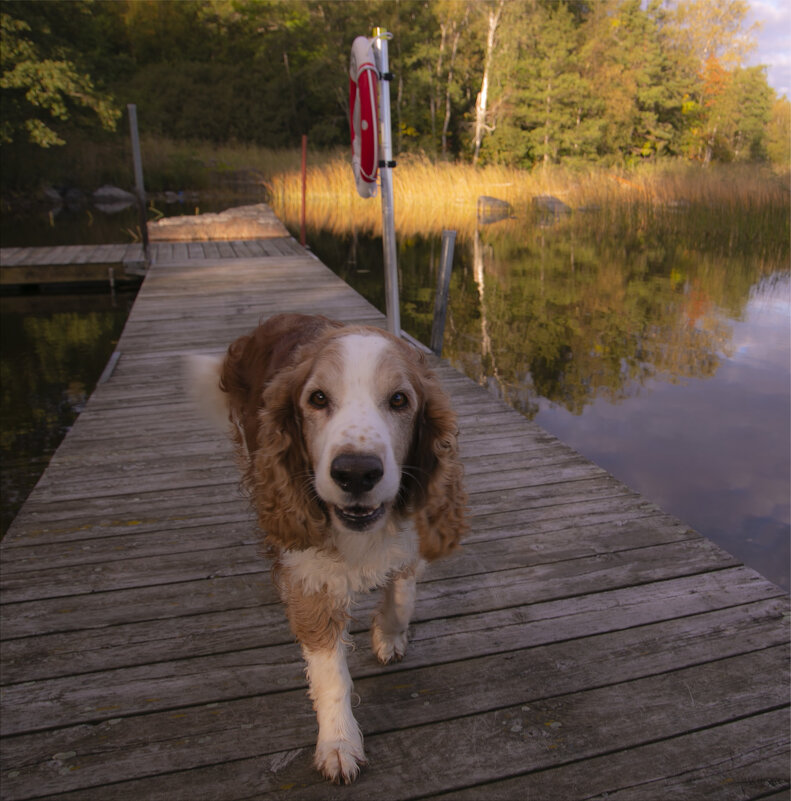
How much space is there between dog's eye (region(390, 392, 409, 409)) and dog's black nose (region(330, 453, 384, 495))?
25 centimetres

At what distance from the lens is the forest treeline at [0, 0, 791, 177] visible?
2580 cm

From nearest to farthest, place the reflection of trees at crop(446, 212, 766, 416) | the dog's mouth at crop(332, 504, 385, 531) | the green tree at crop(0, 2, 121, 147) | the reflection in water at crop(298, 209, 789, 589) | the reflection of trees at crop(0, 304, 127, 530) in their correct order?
the dog's mouth at crop(332, 504, 385, 531) < the reflection in water at crop(298, 209, 789, 589) < the reflection of trees at crop(0, 304, 127, 530) < the reflection of trees at crop(446, 212, 766, 416) < the green tree at crop(0, 2, 121, 147)

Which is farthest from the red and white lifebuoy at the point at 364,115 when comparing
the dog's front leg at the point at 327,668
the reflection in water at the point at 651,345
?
the dog's front leg at the point at 327,668

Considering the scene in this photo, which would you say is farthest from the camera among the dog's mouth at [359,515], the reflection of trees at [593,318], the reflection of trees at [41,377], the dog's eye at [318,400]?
the reflection of trees at [593,318]

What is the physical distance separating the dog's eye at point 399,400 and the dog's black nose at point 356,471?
25 cm

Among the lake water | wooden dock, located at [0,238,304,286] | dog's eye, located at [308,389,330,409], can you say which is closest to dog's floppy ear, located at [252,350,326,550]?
dog's eye, located at [308,389,330,409]

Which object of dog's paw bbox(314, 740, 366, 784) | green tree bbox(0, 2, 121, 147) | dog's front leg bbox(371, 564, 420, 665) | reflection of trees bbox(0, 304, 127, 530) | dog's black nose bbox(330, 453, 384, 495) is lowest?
reflection of trees bbox(0, 304, 127, 530)

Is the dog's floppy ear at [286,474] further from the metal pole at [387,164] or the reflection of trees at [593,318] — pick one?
the reflection of trees at [593,318]

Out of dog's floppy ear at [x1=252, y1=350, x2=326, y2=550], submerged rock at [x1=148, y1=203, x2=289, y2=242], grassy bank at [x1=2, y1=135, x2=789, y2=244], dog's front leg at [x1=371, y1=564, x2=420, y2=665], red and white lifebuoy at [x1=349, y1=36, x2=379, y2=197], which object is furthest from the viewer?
grassy bank at [x1=2, y1=135, x2=789, y2=244]

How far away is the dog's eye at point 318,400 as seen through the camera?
182 cm

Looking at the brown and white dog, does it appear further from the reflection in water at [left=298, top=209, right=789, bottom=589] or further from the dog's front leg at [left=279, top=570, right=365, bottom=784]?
the reflection in water at [left=298, top=209, right=789, bottom=589]

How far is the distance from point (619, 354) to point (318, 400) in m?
6.44

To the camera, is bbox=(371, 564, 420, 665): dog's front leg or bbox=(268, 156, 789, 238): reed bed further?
bbox=(268, 156, 789, 238): reed bed

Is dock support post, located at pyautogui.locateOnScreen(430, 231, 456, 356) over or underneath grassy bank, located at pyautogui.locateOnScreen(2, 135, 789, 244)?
underneath
